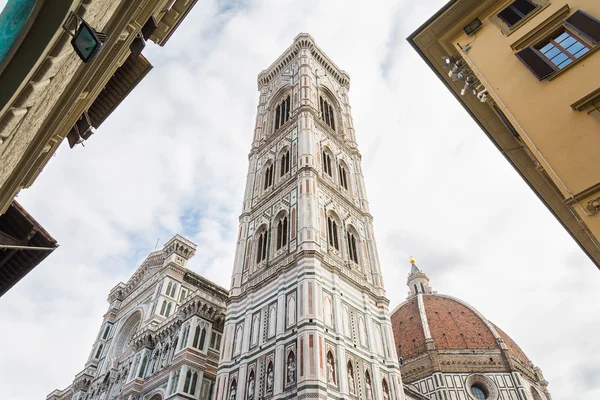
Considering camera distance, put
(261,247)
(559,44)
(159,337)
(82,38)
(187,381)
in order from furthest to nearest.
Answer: (159,337) < (261,247) < (187,381) < (559,44) < (82,38)

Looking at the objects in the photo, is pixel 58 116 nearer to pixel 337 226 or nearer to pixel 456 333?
pixel 337 226

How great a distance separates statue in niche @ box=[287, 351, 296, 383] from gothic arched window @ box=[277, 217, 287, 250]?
21.5 feet

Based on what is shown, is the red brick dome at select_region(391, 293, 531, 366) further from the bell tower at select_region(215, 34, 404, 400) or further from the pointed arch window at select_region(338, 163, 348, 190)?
the bell tower at select_region(215, 34, 404, 400)

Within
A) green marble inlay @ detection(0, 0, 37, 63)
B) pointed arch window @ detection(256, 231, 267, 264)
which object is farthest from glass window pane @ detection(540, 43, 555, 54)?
pointed arch window @ detection(256, 231, 267, 264)

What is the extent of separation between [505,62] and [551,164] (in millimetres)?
2636

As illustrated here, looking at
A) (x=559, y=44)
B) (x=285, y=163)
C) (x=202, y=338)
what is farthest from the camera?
(x=285, y=163)

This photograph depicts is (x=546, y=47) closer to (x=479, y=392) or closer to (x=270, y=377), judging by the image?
(x=270, y=377)

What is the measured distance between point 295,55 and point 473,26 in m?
26.5

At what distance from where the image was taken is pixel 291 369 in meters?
15.2

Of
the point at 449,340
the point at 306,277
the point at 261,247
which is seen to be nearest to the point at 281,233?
the point at 261,247

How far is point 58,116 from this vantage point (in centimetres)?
612

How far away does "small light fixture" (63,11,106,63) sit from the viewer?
4875mm

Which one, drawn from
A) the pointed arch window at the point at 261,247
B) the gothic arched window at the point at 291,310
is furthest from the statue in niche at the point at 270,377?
the pointed arch window at the point at 261,247

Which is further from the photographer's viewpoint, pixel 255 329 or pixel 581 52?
pixel 255 329
